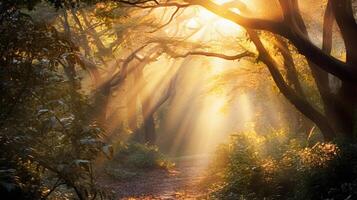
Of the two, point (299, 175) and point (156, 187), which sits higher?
point (299, 175)

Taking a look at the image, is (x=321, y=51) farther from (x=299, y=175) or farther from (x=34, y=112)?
(x=34, y=112)

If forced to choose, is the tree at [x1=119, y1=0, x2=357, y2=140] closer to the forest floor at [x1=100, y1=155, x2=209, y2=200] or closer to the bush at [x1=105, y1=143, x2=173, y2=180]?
the forest floor at [x1=100, y1=155, x2=209, y2=200]

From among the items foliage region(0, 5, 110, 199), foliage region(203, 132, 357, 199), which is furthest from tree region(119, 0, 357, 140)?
foliage region(0, 5, 110, 199)

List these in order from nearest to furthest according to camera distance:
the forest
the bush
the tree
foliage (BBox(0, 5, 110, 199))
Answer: foliage (BBox(0, 5, 110, 199)) < the forest < the tree < the bush

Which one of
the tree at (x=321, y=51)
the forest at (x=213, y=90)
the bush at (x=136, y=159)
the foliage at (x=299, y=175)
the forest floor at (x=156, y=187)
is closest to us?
the forest at (x=213, y=90)

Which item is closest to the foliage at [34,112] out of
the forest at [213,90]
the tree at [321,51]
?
the forest at [213,90]

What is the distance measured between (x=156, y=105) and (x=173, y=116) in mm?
15614

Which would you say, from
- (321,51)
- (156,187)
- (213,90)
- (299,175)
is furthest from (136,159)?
(321,51)

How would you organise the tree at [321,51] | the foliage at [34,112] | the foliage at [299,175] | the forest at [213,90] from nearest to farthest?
the foliage at [34,112] → the forest at [213,90] → the foliage at [299,175] → the tree at [321,51]

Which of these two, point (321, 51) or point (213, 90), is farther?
point (213, 90)

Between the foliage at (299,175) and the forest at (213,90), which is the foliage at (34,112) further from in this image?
the foliage at (299,175)

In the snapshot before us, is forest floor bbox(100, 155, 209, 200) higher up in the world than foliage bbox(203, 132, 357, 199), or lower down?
lower down

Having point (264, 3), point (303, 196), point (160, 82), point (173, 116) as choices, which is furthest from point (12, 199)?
point (173, 116)

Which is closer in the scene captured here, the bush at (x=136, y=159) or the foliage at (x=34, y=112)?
the foliage at (x=34, y=112)
